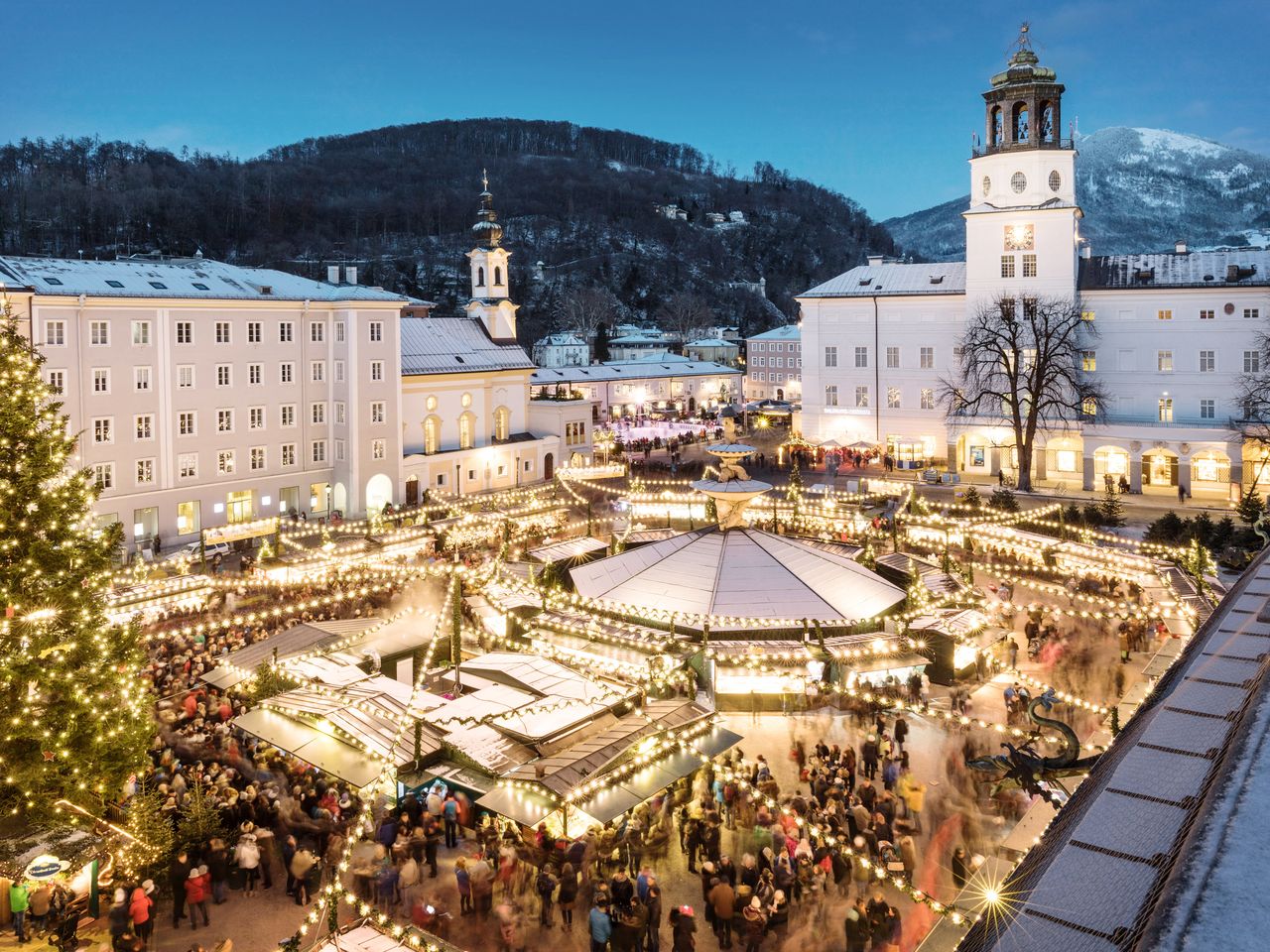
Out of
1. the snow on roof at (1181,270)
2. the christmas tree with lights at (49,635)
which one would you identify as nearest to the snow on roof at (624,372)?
the snow on roof at (1181,270)

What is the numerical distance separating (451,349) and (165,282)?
15.7m

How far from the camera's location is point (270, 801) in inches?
606

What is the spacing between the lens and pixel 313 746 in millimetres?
16203

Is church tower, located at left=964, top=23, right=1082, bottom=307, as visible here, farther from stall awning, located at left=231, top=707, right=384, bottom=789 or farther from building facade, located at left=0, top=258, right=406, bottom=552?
stall awning, located at left=231, top=707, right=384, bottom=789

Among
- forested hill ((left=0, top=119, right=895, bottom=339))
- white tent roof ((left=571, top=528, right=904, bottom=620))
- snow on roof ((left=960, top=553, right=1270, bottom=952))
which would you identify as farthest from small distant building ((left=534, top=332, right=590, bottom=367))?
snow on roof ((left=960, top=553, right=1270, bottom=952))

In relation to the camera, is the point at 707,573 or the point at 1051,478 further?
the point at 1051,478

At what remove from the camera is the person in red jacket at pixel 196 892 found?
43.4 feet

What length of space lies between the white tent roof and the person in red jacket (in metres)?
12.0

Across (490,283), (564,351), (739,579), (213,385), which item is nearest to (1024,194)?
(490,283)

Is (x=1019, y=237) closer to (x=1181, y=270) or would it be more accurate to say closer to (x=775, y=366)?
(x=1181, y=270)

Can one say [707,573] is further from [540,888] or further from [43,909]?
[43,909]

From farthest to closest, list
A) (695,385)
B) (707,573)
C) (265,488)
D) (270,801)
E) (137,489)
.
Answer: (695,385), (265,488), (137,489), (707,573), (270,801)

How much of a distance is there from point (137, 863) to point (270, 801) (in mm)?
2080

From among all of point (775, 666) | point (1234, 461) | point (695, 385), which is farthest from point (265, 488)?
point (695, 385)
